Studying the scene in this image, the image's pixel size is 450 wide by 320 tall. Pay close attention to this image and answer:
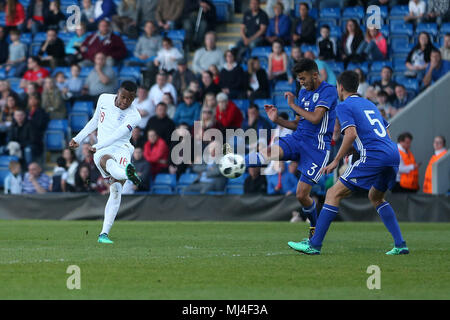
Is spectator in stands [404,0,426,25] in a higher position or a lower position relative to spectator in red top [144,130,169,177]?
higher

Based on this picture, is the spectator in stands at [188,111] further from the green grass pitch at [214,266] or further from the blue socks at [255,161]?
the blue socks at [255,161]

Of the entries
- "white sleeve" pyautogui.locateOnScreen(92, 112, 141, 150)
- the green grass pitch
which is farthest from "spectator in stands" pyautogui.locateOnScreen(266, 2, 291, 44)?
"white sleeve" pyautogui.locateOnScreen(92, 112, 141, 150)

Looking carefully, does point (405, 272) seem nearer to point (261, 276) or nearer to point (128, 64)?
point (261, 276)

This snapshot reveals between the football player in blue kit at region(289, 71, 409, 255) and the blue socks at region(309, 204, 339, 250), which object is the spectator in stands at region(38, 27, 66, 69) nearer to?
the football player in blue kit at region(289, 71, 409, 255)

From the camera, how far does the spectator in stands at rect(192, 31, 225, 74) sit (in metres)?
21.9

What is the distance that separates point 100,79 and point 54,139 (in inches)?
74.9

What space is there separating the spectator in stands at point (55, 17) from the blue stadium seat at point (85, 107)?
3.98m

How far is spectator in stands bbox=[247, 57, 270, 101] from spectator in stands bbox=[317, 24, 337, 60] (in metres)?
1.46

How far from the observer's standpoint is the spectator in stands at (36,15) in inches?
976

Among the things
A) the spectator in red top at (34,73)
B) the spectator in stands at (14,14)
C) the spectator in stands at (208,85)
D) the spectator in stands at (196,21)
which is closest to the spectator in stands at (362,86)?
the spectator in stands at (208,85)

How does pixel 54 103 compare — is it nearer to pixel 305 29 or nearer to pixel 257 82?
pixel 257 82

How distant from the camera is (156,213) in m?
18.5
